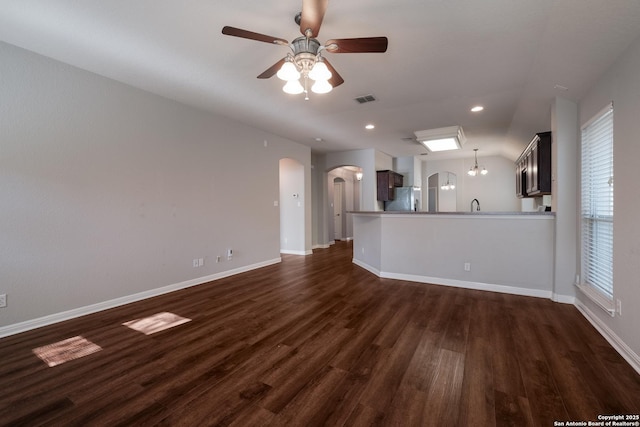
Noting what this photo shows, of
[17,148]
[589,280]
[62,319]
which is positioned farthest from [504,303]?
[17,148]

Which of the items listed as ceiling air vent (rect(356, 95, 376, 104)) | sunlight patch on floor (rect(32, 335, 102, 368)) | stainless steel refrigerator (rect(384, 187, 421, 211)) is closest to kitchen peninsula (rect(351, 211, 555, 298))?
ceiling air vent (rect(356, 95, 376, 104))

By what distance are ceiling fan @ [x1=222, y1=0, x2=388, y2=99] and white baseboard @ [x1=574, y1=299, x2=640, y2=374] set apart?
3.01 metres

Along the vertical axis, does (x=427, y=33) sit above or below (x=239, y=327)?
above

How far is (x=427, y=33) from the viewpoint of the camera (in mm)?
2463

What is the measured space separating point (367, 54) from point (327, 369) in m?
2.90

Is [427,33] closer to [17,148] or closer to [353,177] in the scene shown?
[17,148]

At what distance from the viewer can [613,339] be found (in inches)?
96.0

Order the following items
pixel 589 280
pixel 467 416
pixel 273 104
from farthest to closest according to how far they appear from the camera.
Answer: pixel 273 104
pixel 589 280
pixel 467 416

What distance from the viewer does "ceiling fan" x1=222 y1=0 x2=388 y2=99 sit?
190 cm

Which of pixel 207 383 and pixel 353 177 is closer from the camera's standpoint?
pixel 207 383

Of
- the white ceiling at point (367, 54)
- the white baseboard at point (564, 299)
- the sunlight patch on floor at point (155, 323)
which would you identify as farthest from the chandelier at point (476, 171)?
the sunlight patch on floor at point (155, 323)

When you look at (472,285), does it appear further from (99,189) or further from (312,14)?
(99,189)

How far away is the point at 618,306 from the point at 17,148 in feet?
18.8

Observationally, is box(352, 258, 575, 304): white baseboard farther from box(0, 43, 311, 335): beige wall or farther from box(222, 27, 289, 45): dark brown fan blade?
box(222, 27, 289, 45): dark brown fan blade
